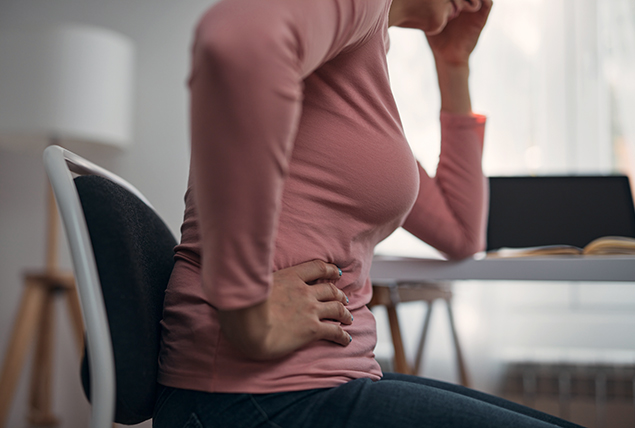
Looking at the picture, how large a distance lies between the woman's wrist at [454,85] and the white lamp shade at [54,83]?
1.57m

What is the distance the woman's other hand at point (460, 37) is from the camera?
857 mm

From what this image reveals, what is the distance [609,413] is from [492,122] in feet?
4.26

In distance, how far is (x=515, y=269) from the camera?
899 mm

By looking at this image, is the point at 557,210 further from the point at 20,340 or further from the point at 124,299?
the point at 20,340

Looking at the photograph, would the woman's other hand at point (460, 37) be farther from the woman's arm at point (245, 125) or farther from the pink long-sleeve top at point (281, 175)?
the woman's arm at point (245, 125)

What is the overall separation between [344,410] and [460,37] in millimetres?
670

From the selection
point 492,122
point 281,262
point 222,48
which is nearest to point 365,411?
point 281,262

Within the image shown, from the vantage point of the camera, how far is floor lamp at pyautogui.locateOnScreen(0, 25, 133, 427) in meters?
1.96

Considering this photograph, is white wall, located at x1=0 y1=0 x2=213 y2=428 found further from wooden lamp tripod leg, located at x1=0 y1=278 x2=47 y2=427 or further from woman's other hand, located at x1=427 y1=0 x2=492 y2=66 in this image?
woman's other hand, located at x1=427 y1=0 x2=492 y2=66

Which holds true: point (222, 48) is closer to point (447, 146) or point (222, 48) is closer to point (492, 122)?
point (447, 146)

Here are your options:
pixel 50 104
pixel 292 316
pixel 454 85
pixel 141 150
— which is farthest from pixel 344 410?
pixel 141 150

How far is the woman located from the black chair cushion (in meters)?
0.02

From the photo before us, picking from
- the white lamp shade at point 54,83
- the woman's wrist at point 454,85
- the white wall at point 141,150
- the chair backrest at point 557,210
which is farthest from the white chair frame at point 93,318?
the white wall at point 141,150

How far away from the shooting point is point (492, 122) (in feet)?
7.96
